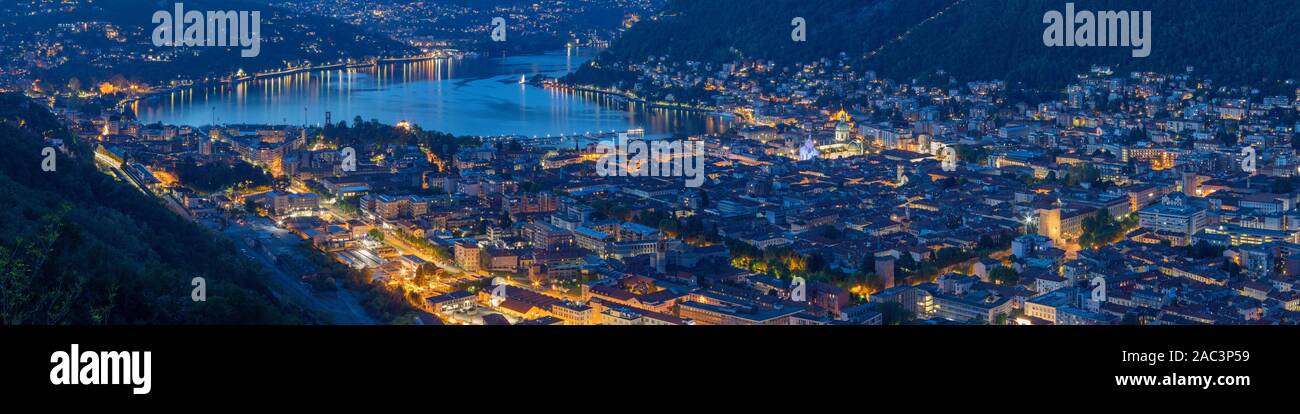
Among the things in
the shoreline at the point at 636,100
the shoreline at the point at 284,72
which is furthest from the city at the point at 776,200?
the shoreline at the point at 284,72

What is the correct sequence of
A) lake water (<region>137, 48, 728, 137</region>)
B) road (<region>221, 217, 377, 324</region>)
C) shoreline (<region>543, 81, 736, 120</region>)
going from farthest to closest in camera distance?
shoreline (<region>543, 81, 736, 120</region>) < lake water (<region>137, 48, 728, 137</region>) < road (<region>221, 217, 377, 324</region>)

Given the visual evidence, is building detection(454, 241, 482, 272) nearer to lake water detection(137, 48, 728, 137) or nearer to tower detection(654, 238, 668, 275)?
tower detection(654, 238, 668, 275)

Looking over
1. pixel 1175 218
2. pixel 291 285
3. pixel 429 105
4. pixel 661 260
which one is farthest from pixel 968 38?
pixel 291 285

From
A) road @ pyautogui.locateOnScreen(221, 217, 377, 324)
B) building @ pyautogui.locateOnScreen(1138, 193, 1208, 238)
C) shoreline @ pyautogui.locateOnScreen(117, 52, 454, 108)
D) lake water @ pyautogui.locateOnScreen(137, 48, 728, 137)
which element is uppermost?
shoreline @ pyautogui.locateOnScreen(117, 52, 454, 108)

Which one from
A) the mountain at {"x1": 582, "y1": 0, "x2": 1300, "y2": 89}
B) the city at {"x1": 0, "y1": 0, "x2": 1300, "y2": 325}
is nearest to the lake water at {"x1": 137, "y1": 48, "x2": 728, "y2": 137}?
the city at {"x1": 0, "y1": 0, "x2": 1300, "y2": 325}

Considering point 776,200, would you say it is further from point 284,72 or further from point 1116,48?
point 284,72

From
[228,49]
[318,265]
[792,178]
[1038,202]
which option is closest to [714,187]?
[792,178]
